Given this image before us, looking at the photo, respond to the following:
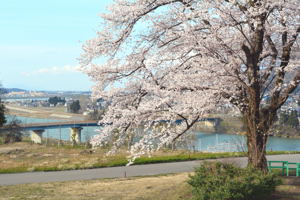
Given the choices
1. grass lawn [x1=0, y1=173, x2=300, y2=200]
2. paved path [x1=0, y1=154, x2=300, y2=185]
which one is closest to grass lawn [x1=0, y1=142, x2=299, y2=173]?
paved path [x1=0, y1=154, x2=300, y2=185]

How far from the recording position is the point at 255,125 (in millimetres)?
9086

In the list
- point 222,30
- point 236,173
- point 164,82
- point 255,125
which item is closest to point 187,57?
point 164,82

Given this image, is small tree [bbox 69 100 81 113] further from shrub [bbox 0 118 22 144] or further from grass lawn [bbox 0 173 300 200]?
grass lawn [bbox 0 173 300 200]

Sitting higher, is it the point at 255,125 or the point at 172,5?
the point at 172,5

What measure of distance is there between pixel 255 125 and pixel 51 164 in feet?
41.0

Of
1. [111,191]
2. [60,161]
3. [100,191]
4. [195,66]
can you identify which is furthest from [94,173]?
[195,66]

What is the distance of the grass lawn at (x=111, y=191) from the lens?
9.45 m

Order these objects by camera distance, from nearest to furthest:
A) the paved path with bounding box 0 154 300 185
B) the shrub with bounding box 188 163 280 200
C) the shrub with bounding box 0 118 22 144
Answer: the shrub with bounding box 188 163 280 200 → the paved path with bounding box 0 154 300 185 → the shrub with bounding box 0 118 22 144

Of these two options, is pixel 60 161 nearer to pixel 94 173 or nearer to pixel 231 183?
pixel 94 173

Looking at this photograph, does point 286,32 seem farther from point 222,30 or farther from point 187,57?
point 187,57

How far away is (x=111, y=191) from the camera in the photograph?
11.2 metres

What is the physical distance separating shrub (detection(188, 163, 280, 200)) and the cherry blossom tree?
1.09 metres

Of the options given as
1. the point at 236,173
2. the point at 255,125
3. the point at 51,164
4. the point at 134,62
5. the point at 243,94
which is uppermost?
the point at 134,62

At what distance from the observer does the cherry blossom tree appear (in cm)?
841
